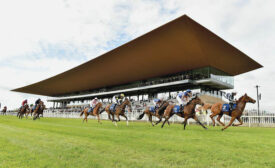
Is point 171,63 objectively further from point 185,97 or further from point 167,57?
point 185,97

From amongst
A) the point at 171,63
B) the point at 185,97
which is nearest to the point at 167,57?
the point at 171,63

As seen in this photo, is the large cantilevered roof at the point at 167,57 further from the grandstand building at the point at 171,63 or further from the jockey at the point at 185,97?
the jockey at the point at 185,97

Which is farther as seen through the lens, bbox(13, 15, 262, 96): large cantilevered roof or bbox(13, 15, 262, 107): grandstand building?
bbox(13, 15, 262, 107): grandstand building

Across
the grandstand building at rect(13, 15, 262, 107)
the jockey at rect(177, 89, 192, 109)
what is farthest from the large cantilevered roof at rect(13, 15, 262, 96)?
the jockey at rect(177, 89, 192, 109)

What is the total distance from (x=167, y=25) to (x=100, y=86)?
31840 mm

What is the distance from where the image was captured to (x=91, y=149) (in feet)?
13.0

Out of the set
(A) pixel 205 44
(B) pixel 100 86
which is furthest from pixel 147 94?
(A) pixel 205 44

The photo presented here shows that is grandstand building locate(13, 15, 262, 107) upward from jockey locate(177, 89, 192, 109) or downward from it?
upward

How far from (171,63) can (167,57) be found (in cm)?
209

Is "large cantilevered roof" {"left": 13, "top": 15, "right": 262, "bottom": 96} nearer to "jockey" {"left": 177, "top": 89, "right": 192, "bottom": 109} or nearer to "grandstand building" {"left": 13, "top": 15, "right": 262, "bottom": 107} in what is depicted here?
"grandstand building" {"left": 13, "top": 15, "right": 262, "bottom": 107}

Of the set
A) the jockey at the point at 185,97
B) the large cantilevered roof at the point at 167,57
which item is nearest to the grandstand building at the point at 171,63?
the large cantilevered roof at the point at 167,57

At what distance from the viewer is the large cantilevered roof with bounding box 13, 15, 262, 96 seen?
23.1 metres

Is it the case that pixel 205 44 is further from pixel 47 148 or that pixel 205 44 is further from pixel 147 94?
pixel 47 148

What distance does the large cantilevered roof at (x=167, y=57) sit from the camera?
75.8 ft
